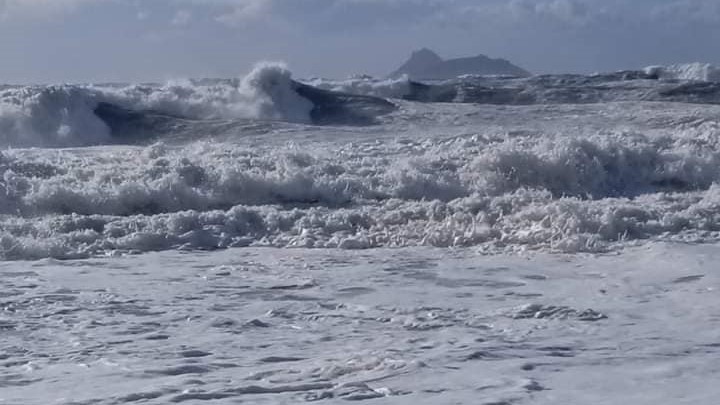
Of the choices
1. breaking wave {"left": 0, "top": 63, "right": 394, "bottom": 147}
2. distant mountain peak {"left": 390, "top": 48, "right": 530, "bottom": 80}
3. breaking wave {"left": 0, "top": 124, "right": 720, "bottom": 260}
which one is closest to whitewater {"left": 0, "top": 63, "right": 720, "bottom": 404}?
breaking wave {"left": 0, "top": 124, "right": 720, "bottom": 260}

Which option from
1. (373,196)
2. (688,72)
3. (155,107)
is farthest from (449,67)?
(373,196)

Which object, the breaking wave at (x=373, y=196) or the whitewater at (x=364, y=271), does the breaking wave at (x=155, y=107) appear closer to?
the whitewater at (x=364, y=271)

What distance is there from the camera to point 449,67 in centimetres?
4653

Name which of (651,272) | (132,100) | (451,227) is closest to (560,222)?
(451,227)

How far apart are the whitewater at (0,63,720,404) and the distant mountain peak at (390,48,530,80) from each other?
26007 mm

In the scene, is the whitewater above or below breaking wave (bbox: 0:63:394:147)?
below

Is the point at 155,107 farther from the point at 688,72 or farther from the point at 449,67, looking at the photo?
the point at 449,67

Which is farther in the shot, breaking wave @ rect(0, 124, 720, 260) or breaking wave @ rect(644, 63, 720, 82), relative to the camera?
breaking wave @ rect(644, 63, 720, 82)

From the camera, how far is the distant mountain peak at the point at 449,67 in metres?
43.6

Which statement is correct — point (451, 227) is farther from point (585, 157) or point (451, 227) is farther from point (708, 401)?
point (708, 401)

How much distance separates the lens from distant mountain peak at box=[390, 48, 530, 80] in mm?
43625

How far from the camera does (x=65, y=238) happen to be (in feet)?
31.0

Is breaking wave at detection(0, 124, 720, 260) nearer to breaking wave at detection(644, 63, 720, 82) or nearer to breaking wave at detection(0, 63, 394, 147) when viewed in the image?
breaking wave at detection(0, 63, 394, 147)

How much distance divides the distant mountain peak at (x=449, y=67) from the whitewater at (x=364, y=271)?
2601cm
